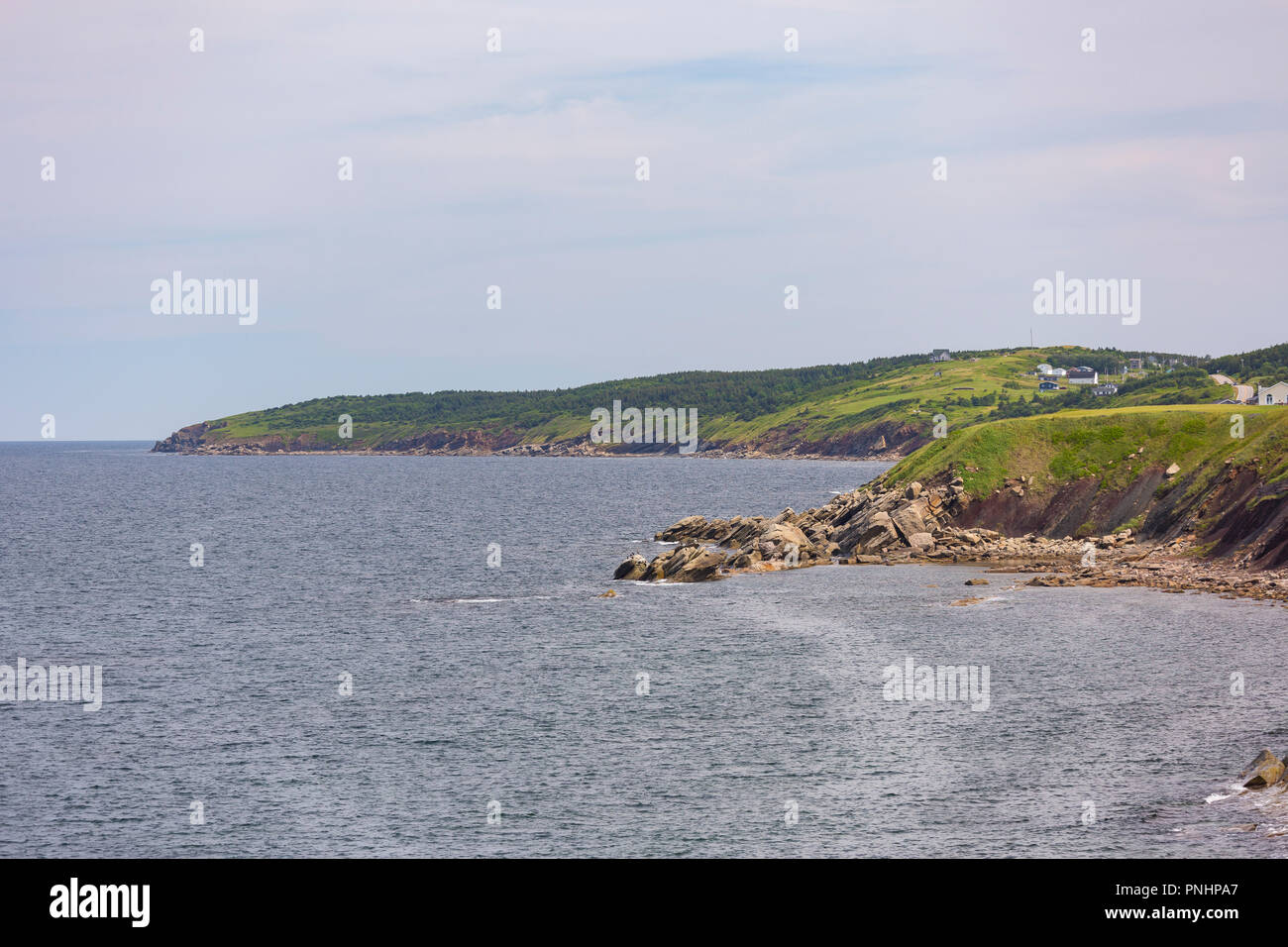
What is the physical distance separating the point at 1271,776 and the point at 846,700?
2039 centimetres

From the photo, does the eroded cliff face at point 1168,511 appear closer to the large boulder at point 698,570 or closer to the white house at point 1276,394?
the large boulder at point 698,570

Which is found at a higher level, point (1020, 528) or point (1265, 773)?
point (1020, 528)

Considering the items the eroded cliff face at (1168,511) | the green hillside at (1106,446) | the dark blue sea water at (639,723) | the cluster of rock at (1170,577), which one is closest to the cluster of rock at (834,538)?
the eroded cliff face at (1168,511)

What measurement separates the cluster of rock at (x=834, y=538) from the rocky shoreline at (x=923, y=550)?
0.35 ft

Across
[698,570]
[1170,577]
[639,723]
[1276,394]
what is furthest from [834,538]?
[1276,394]

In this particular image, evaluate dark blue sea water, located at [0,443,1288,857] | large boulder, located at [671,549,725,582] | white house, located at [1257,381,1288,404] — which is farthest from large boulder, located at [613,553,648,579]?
white house, located at [1257,381,1288,404]

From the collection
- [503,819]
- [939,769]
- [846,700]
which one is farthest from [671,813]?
[846,700]

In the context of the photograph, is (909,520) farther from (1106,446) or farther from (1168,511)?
(1168,511)

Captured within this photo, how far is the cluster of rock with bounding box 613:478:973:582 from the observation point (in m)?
102

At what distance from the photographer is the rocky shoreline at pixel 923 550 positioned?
285 feet

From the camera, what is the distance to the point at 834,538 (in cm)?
11581

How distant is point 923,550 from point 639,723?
63807mm
